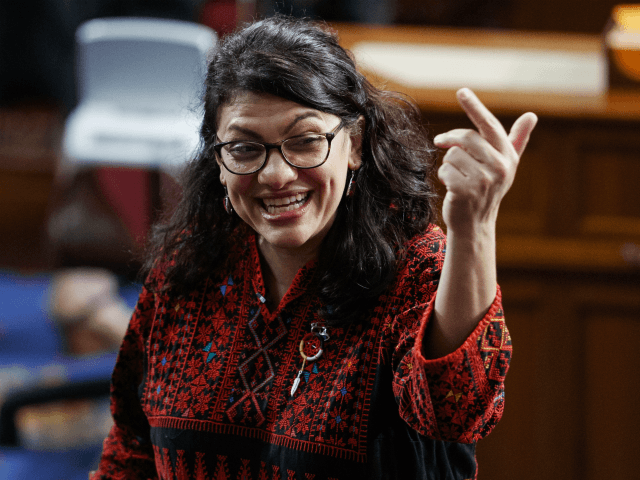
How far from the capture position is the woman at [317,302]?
0.84 metres

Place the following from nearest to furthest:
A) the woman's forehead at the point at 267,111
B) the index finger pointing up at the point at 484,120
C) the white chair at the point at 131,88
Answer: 1. the index finger pointing up at the point at 484,120
2. the woman's forehead at the point at 267,111
3. the white chair at the point at 131,88

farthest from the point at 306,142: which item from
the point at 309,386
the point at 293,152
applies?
the point at 309,386

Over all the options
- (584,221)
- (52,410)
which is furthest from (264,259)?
(584,221)

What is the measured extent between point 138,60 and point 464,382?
118 inches

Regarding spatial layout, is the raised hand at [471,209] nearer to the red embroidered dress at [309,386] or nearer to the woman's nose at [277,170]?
the red embroidered dress at [309,386]

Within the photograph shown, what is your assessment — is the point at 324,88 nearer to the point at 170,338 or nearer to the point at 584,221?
the point at 170,338

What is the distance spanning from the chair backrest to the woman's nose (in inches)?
96.7

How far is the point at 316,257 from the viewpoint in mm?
1146

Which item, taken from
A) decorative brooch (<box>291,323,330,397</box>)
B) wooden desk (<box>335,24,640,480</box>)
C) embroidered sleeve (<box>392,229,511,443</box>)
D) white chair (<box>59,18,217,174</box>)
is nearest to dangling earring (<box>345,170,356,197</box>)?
decorative brooch (<box>291,323,330,397</box>)

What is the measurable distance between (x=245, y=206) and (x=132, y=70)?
8.58 ft

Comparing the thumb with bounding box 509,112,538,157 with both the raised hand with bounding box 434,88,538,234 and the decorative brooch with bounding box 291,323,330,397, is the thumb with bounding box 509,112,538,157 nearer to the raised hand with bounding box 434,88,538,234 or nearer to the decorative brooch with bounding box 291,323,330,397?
the raised hand with bounding box 434,88,538,234

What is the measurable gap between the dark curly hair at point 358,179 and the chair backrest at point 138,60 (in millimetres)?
2213

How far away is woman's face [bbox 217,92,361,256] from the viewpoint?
1006mm

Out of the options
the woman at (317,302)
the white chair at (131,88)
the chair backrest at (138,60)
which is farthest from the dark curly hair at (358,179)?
the chair backrest at (138,60)
